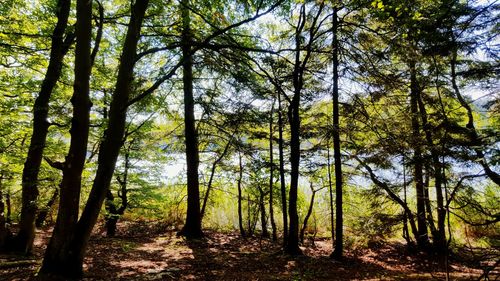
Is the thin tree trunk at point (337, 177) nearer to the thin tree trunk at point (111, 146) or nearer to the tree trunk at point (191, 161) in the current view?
the tree trunk at point (191, 161)

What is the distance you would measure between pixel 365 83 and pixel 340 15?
1754mm

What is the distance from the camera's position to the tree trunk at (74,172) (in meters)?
4.71

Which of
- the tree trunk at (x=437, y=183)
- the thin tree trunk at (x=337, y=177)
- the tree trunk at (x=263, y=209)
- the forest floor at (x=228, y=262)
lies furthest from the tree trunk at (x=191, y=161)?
the tree trunk at (x=437, y=183)

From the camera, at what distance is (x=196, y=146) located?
1006 cm

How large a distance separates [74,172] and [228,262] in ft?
11.5

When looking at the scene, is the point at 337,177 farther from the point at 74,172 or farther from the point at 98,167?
the point at 74,172

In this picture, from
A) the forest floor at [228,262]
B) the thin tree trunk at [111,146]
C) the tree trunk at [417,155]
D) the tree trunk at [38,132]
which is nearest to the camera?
the thin tree trunk at [111,146]

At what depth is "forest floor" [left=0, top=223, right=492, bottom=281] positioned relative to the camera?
562 cm

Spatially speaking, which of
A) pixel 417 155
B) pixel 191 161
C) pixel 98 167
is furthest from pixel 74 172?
pixel 417 155

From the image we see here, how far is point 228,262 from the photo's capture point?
22.3 ft

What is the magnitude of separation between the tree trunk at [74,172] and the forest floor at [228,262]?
1.45 feet

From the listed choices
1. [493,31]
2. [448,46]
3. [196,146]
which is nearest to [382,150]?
[448,46]

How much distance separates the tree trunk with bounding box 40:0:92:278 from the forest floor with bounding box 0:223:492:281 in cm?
44

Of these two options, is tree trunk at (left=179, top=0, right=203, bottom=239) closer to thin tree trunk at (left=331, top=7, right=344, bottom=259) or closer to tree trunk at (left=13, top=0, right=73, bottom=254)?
tree trunk at (left=13, top=0, right=73, bottom=254)
